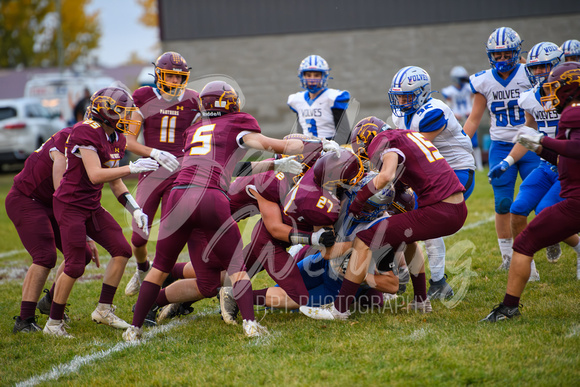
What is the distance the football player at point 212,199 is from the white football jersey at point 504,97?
210cm

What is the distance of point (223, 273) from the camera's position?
4.55 meters

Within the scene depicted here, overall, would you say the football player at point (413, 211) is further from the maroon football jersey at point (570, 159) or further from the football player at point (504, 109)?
the football player at point (504, 109)

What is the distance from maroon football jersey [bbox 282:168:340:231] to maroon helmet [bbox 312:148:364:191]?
0.06 metres

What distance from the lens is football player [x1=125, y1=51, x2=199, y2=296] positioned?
524 cm

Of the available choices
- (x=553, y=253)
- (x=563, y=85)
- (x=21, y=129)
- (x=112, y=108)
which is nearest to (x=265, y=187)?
(x=112, y=108)

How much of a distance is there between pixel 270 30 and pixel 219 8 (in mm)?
1670

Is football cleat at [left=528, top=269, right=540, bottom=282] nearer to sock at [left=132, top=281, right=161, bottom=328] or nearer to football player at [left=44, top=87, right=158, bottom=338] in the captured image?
sock at [left=132, top=281, right=161, bottom=328]

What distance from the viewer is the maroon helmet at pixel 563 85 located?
3.78m

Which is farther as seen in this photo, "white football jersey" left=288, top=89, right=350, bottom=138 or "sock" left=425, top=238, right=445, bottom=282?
"white football jersey" left=288, top=89, right=350, bottom=138

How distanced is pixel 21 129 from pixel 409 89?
509 inches

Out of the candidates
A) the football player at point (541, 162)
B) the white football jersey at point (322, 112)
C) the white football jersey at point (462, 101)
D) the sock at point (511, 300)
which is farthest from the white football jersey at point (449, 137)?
the white football jersey at point (462, 101)

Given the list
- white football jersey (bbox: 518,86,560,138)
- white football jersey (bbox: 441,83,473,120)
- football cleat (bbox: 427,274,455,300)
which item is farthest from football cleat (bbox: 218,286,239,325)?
white football jersey (bbox: 441,83,473,120)

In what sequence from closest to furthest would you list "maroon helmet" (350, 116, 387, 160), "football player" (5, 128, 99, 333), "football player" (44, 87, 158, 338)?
"football player" (44, 87, 158, 338), "maroon helmet" (350, 116, 387, 160), "football player" (5, 128, 99, 333)

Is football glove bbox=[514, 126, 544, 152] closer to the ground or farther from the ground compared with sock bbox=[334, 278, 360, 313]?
farther from the ground
